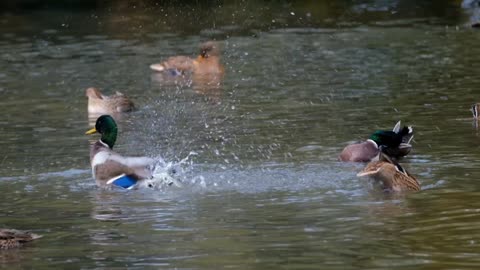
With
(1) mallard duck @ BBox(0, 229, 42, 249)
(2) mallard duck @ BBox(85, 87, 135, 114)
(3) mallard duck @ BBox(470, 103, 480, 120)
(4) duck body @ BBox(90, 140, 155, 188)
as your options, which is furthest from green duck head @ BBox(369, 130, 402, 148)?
(2) mallard duck @ BBox(85, 87, 135, 114)

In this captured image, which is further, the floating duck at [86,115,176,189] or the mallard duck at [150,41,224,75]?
the mallard duck at [150,41,224,75]

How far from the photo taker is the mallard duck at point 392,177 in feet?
35.2

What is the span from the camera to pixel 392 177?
10789 millimetres

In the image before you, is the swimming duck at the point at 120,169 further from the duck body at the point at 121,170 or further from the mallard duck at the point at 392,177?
the mallard duck at the point at 392,177

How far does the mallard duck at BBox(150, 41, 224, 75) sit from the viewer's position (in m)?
20.8

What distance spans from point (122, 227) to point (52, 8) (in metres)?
23.6

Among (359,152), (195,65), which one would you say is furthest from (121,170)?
(195,65)

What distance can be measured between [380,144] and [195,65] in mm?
8679

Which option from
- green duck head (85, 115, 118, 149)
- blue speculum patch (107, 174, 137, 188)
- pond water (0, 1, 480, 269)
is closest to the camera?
pond water (0, 1, 480, 269)

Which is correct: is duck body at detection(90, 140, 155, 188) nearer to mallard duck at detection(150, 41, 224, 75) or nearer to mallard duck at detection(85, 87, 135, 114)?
mallard duck at detection(85, 87, 135, 114)

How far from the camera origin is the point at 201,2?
32562 millimetres

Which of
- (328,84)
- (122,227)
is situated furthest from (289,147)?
(328,84)

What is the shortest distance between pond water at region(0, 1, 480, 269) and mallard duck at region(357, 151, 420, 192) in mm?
182

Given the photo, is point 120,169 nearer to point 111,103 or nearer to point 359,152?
point 359,152
